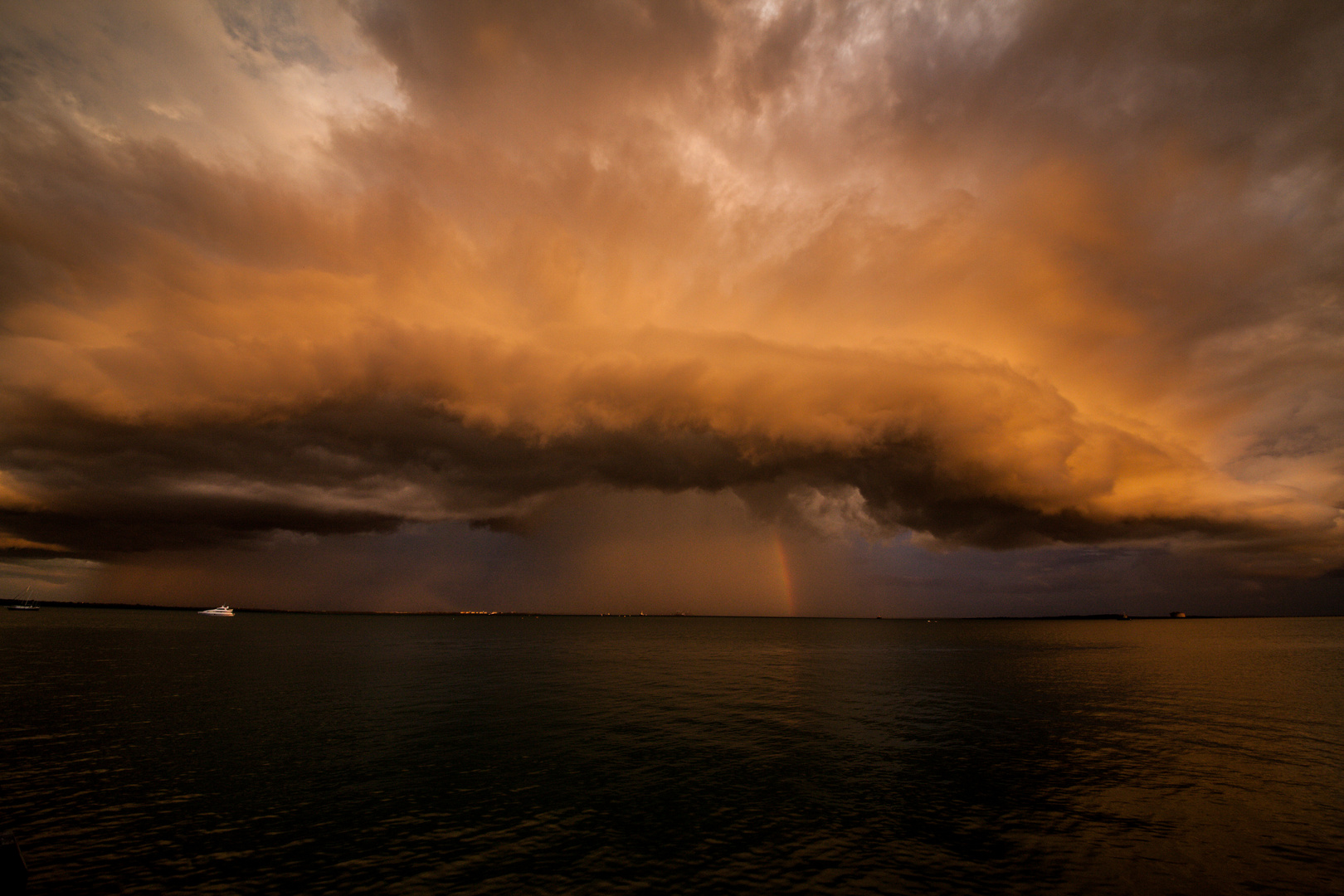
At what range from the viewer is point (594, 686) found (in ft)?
283

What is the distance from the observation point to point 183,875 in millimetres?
25312

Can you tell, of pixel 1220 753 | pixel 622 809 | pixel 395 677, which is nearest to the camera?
Answer: pixel 622 809

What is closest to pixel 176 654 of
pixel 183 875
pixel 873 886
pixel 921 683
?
pixel 183 875

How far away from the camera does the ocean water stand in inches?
1056

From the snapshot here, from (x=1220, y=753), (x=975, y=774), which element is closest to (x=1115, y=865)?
(x=975, y=774)

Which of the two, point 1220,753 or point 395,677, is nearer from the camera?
point 1220,753

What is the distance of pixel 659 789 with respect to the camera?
125ft

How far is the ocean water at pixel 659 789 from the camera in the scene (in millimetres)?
26812

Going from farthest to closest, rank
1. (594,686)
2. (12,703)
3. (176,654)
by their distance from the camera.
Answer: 1. (176,654)
2. (594,686)
3. (12,703)

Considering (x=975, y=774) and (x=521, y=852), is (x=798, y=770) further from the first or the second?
(x=521, y=852)

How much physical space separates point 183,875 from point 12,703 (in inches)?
2347

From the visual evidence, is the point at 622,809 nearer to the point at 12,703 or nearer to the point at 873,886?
the point at 873,886

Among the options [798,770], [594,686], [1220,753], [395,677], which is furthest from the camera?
[395,677]

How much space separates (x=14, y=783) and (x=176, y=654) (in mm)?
108687
